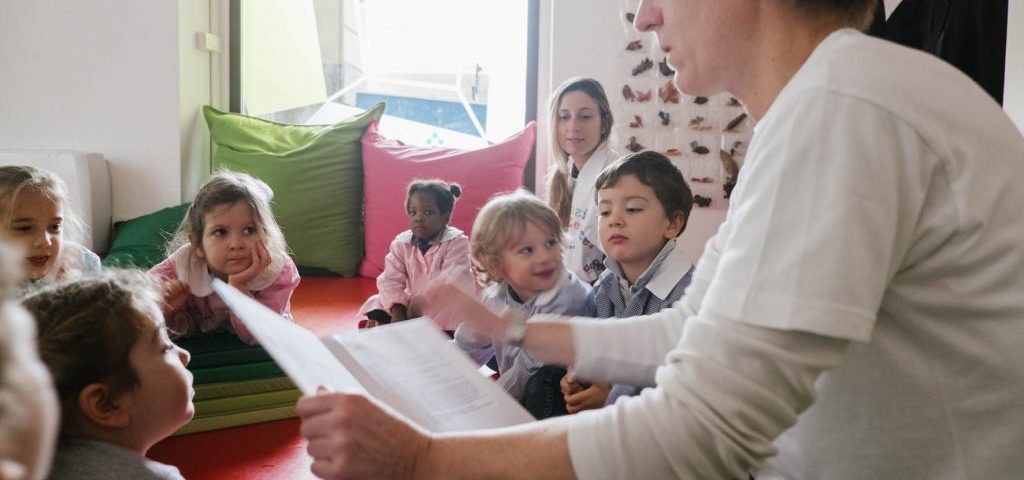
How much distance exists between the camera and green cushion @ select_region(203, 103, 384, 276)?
3344 mm

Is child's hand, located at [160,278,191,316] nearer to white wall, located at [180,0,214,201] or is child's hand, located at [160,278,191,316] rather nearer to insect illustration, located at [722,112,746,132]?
white wall, located at [180,0,214,201]

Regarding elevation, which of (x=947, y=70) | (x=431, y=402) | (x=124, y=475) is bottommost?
(x=124, y=475)

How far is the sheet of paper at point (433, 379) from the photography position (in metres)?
0.91

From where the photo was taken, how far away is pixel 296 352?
74 centimetres

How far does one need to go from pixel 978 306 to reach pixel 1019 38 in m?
1.82

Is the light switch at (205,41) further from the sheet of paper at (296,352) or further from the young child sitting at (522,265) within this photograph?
the sheet of paper at (296,352)

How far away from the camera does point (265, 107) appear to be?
149 inches

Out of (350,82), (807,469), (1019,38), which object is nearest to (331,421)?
(807,469)

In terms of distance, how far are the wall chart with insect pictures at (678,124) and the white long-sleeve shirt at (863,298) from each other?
2760mm

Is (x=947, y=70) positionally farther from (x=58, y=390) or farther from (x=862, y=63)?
(x=58, y=390)

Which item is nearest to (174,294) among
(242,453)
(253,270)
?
(253,270)

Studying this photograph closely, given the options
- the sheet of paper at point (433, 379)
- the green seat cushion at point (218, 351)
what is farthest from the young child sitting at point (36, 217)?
the sheet of paper at point (433, 379)

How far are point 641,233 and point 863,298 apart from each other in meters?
1.17

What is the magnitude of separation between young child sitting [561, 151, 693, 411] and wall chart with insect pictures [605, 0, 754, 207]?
1599 millimetres
